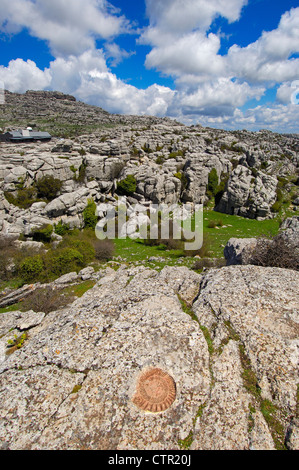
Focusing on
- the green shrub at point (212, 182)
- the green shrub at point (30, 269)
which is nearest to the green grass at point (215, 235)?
the green shrub at point (212, 182)

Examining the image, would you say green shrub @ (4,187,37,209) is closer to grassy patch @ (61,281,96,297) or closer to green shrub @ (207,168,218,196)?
grassy patch @ (61,281,96,297)

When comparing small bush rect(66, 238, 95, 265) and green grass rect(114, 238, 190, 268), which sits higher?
small bush rect(66, 238, 95, 265)

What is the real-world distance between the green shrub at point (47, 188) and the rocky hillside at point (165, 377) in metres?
25.7

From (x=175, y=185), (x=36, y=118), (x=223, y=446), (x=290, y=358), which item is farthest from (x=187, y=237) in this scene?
(x=36, y=118)

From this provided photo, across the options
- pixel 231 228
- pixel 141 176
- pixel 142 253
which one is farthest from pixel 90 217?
pixel 231 228

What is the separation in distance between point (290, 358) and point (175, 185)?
116 ft

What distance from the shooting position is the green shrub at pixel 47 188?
30.2 m

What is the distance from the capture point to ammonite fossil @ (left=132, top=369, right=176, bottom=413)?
4793mm

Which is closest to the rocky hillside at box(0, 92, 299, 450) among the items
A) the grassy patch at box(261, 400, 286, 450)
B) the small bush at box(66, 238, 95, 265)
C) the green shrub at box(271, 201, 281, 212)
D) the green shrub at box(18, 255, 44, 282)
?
the grassy patch at box(261, 400, 286, 450)

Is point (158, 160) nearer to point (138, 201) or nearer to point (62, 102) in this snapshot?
point (138, 201)

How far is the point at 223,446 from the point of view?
419 cm

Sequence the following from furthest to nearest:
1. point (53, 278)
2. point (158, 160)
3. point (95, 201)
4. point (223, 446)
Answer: point (158, 160) < point (95, 201) < point (53, 278) < point (223, 446)

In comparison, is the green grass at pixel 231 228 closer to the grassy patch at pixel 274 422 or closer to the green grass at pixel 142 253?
the green grass at pixel 142 253

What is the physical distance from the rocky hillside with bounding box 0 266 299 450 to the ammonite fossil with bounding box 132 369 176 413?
22mm
